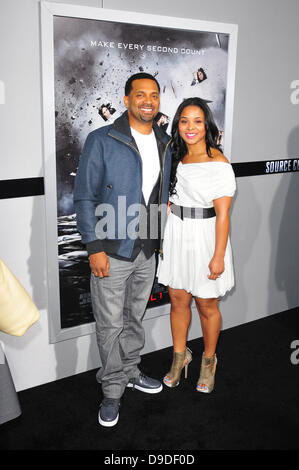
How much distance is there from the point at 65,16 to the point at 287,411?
2252 mm

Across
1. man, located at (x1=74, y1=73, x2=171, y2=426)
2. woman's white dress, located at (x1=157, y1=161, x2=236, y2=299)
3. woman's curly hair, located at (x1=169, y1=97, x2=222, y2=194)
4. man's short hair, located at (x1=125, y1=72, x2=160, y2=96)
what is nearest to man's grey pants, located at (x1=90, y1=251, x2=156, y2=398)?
man, located at (x1=74, y1=73, x2=171, y2=426)

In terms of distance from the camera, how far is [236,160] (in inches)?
114

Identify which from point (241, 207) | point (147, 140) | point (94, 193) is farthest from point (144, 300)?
point (241, 207)

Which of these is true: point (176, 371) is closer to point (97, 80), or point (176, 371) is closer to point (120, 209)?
point (120, 209)

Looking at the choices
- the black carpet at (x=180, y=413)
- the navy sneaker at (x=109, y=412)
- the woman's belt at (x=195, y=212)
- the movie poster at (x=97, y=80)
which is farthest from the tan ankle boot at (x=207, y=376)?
the woman's belt at (x=195, y=212)

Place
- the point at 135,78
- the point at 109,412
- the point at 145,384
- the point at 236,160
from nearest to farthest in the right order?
the point at 135,78 → the point at 109,412 → the point at 145,384 → the point at 236,160

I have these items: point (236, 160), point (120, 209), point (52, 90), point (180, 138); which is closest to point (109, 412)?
point (120, 209)

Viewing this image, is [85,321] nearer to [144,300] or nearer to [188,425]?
[144,300]

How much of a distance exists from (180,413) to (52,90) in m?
1.73

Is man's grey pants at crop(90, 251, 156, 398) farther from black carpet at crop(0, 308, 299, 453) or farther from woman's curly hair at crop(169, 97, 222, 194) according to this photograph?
woman's curly hair at crop(169, 97, 222, 194)

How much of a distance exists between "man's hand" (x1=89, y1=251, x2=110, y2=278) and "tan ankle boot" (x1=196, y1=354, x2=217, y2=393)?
0.83 meters

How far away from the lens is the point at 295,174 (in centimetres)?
325

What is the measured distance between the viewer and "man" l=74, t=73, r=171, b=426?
206 centimetres

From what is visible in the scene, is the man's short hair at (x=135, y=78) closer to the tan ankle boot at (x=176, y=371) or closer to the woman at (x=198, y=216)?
the woman at (x=198, y=216)
